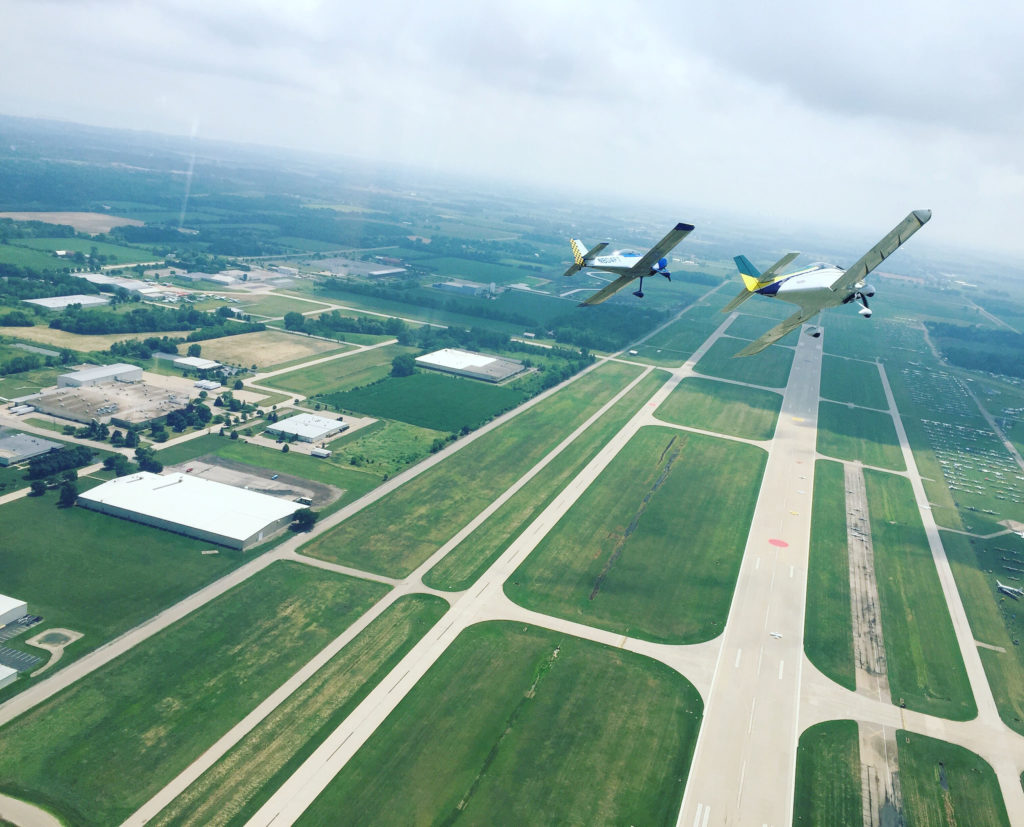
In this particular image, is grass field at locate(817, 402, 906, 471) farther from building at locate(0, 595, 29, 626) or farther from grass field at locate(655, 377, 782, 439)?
building at locate(0, 595, 29, 626)

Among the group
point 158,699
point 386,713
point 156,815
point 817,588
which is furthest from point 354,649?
point 817,588

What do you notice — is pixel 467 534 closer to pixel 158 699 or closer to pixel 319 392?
pixel 158 699

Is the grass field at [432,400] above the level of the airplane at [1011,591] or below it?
below

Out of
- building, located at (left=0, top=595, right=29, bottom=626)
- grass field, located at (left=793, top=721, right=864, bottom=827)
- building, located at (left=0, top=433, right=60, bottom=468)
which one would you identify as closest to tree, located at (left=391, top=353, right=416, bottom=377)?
building, located at (left=0, top=433, right=60, bottom=468)

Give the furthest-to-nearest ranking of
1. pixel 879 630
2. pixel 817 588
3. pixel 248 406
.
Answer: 1. pixel 248 406
2. pixel 817 588
3. pixel 879 630

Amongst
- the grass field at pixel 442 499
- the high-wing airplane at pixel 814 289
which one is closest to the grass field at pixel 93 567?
the grass field at pixel 442 499

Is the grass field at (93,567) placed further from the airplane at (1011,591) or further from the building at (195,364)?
the airplane at (1011,591)

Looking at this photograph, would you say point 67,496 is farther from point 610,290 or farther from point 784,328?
point 784,328

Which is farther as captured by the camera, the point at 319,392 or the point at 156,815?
the point at 319,392
